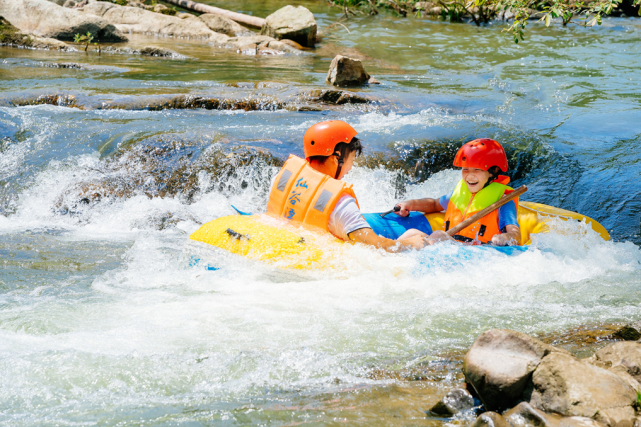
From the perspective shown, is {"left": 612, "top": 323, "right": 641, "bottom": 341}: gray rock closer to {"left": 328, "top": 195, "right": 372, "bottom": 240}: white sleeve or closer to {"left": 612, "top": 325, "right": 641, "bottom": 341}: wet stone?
{"left": 612, "top": 325, "right": 641, "bottom": 341}: wet stone

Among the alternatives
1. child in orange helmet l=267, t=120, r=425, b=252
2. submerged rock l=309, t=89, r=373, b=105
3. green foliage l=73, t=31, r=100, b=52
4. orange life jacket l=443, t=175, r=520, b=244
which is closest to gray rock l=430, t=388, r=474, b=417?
child in orange helmet l=267, t=120, r=425, b=252

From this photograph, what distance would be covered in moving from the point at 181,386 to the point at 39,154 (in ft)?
17.0

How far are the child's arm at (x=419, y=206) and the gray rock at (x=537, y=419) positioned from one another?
264 cm

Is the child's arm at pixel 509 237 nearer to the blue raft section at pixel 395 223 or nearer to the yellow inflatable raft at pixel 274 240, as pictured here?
the yellow inflatable raft at pixel 274 240

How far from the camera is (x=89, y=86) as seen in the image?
32.1ft

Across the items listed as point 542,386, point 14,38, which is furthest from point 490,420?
point 14,38

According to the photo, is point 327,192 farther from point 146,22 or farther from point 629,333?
point 146,22

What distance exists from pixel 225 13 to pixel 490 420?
754 inches

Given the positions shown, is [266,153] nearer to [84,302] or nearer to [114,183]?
[114,183]

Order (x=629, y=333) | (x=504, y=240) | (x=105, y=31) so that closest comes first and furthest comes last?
(x=629, y=333) < (x=504, y=240) < (x=105, y=31)

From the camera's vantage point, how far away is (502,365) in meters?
2.67

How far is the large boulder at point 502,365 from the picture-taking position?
2.61 m

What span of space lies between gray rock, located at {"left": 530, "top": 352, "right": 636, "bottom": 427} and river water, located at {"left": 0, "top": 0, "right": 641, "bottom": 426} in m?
0.41

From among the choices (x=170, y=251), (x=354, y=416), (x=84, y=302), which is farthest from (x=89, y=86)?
(x=354, y=416)
